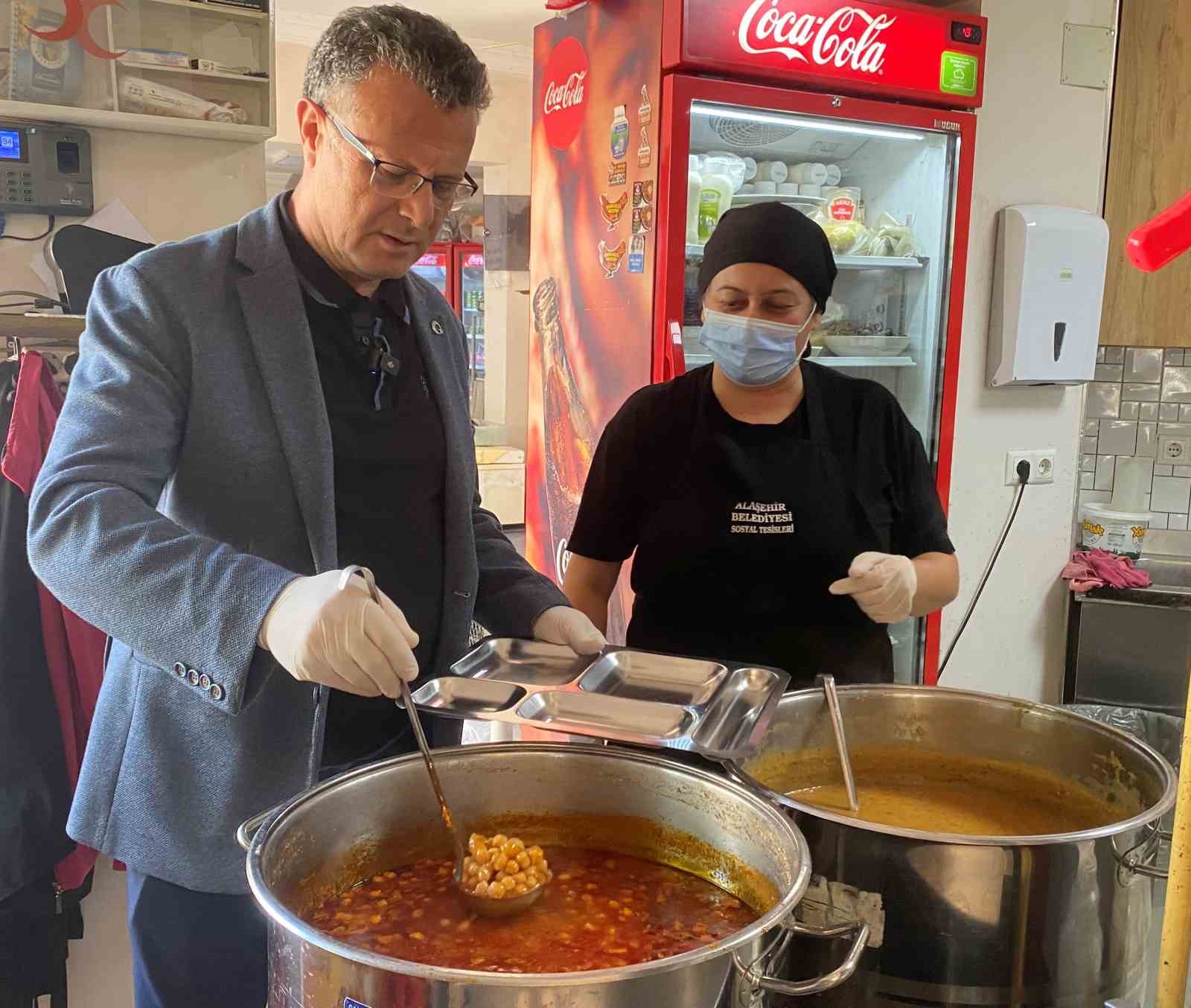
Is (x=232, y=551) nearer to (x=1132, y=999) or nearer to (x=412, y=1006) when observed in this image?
(x=412, y=1006)

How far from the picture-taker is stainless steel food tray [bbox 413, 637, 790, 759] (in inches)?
45.6

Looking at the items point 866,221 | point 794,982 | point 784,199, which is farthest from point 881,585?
point 866,221

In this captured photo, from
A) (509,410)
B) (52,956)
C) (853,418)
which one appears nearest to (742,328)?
(853,418)

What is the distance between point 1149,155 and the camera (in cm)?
354

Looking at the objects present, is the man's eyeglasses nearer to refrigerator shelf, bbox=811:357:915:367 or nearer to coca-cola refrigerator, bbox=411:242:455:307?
refrigerator shelf, bbox=811:357:915:367

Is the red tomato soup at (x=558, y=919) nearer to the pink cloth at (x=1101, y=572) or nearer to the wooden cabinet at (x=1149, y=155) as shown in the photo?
the pink cloth at (x=1101, y=572)

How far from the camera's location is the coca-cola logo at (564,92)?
318 centimetres

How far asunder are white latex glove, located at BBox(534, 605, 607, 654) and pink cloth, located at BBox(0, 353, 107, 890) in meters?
0.91

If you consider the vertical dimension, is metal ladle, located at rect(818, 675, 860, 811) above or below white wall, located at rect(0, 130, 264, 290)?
below

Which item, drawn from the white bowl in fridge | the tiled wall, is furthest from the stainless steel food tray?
the tiled wall

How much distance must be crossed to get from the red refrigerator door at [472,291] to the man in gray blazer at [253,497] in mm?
6909

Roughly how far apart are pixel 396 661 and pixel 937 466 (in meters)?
2.62

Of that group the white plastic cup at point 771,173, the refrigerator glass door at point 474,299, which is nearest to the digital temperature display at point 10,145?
the white plastic cup at point 771,173

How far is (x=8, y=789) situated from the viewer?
186 cm
